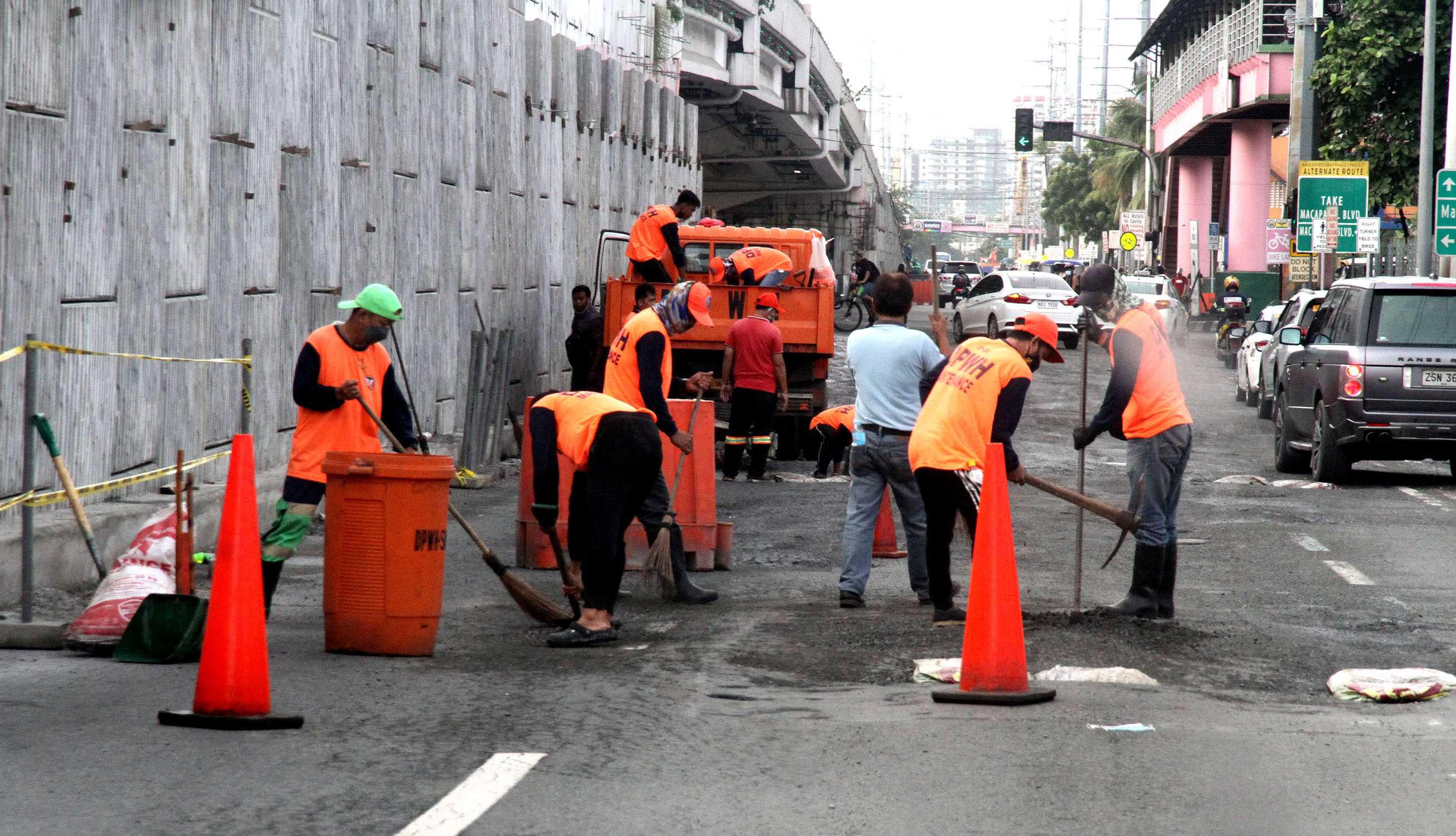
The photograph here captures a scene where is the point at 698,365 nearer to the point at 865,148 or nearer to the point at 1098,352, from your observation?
the point at 1098,352

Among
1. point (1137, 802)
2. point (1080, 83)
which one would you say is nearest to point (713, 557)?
point (1137, 802)

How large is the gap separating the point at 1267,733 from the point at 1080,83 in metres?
152

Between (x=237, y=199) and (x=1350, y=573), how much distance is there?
771 cm

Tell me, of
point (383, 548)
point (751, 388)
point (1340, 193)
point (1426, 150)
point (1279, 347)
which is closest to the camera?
point (383, 548)

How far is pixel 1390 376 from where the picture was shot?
15695mm

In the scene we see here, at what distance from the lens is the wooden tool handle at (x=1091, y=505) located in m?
8.38

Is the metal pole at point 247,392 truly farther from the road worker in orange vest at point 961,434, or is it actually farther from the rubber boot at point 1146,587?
the rubber boot at point 1146,587

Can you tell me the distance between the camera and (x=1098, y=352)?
39.4 m

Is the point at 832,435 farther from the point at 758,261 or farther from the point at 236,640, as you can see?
the point at 236,640

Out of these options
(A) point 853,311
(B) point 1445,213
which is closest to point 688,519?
(B) point 1445,213

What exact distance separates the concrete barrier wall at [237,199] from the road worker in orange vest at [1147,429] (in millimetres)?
5456

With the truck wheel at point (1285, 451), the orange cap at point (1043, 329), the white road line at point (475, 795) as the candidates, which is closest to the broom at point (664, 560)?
the orange cap at point (1043, 329)

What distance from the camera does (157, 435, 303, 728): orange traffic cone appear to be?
6.28 m

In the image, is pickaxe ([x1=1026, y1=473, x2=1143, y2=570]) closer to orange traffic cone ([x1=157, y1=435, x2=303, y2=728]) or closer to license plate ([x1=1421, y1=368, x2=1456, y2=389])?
orange traffic cone ([x1=157, y1=435, x2=303, y2=728])
